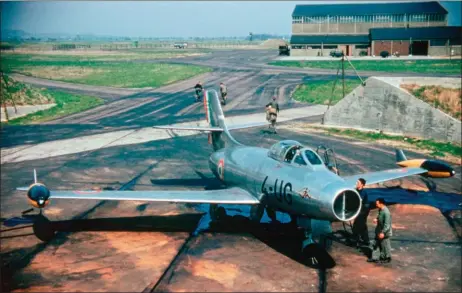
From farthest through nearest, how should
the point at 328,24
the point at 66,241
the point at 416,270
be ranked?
the point at 328,24, the point at 66,241, the point at 416,270

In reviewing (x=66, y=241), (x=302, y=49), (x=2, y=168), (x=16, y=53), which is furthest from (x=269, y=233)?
(x=302, y=49)

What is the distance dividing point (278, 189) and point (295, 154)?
149 cm

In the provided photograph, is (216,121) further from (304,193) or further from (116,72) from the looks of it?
(116,72)

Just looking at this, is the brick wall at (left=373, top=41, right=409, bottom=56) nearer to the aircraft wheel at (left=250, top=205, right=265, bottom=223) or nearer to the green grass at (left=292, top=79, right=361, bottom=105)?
the green grass at (left=292, top=79, right=361, bottom=105)

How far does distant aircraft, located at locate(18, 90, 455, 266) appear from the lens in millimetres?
13898

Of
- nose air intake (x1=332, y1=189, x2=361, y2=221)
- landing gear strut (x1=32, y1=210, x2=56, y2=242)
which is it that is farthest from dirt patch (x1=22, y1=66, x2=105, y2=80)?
nose air intake (x1=332, y1=189, x2=361, y2=221)

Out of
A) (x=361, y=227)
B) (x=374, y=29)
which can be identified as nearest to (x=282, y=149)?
(x=361, y=227)

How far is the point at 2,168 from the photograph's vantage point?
28422 millimetres

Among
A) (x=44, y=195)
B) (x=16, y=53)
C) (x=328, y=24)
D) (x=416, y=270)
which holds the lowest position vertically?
(x=416, y=270)

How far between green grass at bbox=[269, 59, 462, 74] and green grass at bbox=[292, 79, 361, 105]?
15.3m

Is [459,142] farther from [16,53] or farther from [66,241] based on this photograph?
[16,53]

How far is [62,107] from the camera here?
51344mm

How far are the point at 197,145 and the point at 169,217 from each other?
14.5 m

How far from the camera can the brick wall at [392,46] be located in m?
99.1
